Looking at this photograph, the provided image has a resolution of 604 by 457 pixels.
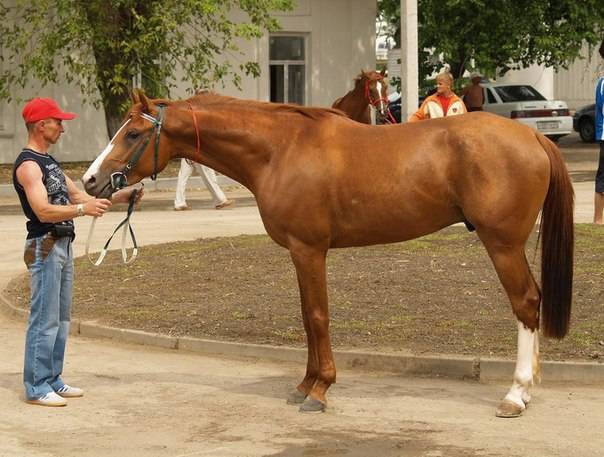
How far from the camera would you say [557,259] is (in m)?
8.96

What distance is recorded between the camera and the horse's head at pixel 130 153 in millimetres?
8891

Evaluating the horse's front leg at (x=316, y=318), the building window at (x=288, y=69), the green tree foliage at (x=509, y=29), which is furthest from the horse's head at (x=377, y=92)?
the building window at (x=288, y=69)

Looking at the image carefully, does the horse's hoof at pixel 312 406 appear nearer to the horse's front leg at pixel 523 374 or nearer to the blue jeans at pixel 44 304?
the horse's front leg at pixel 523 374

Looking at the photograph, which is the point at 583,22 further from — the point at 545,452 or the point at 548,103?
the point at 545,452

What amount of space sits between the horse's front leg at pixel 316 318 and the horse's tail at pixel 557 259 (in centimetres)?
147

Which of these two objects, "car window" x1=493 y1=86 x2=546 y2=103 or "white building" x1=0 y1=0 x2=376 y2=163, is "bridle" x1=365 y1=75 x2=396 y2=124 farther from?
"car window" x1=493 y1=86 x2=546 y2=103

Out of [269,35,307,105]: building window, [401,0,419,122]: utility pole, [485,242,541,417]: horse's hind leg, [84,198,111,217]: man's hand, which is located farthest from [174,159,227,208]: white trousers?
[269,35,307,105]: building window

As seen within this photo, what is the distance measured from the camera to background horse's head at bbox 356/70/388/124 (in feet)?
69.9

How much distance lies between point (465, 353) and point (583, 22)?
24.9 metres

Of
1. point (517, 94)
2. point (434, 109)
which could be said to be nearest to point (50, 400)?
point (434, 109)

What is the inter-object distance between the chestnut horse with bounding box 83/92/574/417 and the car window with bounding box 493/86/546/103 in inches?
1183

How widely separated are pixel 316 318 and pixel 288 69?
27703 mm

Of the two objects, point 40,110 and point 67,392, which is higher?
point 40,110

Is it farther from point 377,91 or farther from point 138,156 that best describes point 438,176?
point 377,91
